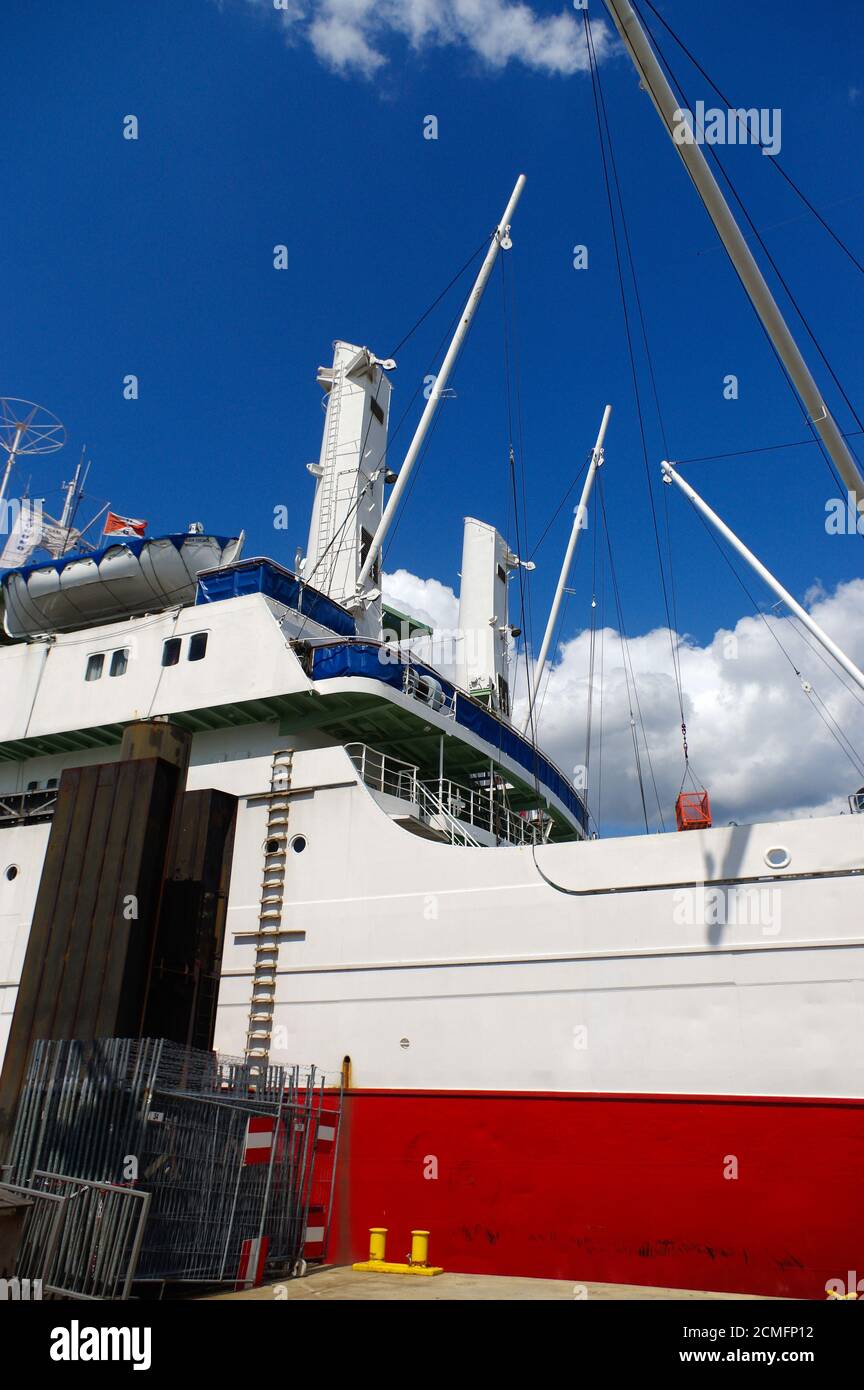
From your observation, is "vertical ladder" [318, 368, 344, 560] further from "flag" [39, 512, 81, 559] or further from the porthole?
the porthole

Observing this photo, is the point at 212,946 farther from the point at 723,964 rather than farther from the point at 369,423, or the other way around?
the point at 369,423

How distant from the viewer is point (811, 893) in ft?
38.4

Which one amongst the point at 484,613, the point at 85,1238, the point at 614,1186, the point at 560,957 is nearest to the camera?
the point at 85,1238

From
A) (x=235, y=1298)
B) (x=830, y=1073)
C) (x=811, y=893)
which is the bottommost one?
(x=235, y=1298)

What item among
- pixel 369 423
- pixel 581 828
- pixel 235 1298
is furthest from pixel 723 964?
pixel 369 423

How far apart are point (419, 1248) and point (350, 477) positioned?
17.0m

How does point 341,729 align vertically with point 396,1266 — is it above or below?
above

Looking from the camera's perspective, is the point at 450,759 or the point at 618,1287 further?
the point at 450,759

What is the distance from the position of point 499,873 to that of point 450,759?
5.83 meters

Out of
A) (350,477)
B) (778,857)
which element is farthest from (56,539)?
(778,857)

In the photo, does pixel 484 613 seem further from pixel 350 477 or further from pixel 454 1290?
pixel 454 1290

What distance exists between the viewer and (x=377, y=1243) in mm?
12734

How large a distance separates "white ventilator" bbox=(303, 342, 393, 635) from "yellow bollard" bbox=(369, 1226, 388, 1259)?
12.6 m
